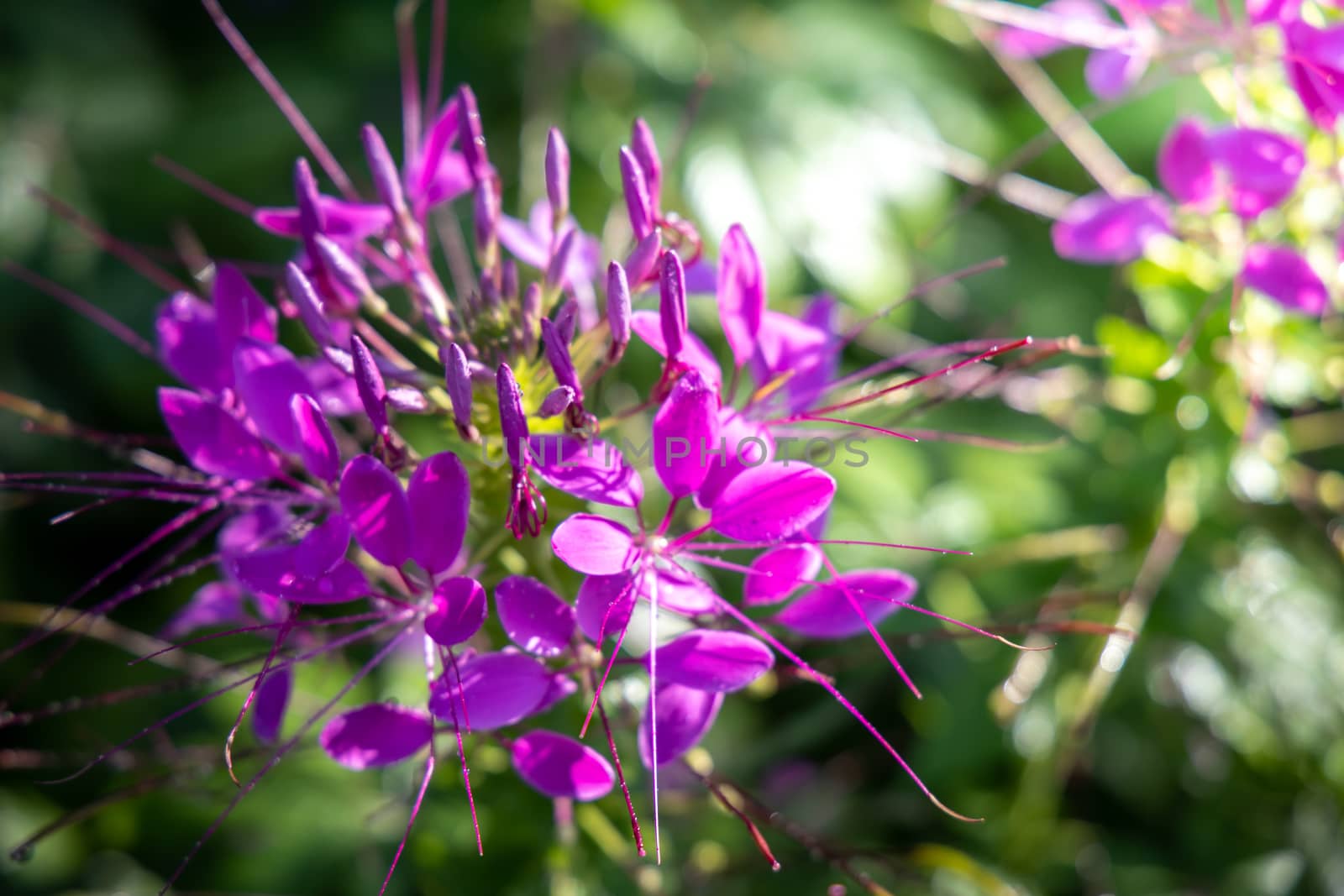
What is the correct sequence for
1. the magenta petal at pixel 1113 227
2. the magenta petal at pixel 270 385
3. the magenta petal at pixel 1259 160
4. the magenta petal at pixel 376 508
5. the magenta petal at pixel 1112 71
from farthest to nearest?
the magenta petal at pixel 1112 71 → the magenta petal at pixel 1113 227 → the magenta petal at pixel 1259 160 → the magenta petal at pixel 270 385 → the magenta petal at pixel 376 508

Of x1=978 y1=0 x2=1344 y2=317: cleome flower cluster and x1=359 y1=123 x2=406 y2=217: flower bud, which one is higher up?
x1=359 y1=123 x2=406 y2=217: flower bud

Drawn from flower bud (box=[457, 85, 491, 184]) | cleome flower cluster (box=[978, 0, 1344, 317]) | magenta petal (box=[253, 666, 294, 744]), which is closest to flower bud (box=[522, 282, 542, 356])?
flower bud (box=[457, 85, 491, 184])

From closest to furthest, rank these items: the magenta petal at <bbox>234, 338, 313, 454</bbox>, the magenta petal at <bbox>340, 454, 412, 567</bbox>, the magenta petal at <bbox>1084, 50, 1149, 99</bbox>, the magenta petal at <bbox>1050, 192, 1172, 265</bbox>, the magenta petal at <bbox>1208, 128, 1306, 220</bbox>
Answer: the magenta petal at <bbox>340, 454, 412, 567</bbox> → the magenta petal at <bbox>234, 338, 313, 454</bbox> → the magenta petal at <bbox>1208, 128, 1306, 220</bbox> → the magenta petal at <bbox>1050, 192, 1172, 265</bbox> → the magenta petal at <bbox>1084, 50, 1149, 99</bbox>

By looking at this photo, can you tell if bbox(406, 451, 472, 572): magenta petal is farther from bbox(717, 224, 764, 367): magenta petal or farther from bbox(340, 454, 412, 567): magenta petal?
bbox(717, 224, 764, 367): magenta petal

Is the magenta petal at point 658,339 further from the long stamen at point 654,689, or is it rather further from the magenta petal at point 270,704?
the magenta petal at point 270,704

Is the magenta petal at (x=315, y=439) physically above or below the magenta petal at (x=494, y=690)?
above

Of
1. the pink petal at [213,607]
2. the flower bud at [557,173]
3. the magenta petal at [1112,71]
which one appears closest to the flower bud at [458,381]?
the flower bud at [557,173]

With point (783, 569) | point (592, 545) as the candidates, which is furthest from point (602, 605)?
point (783, 569)
